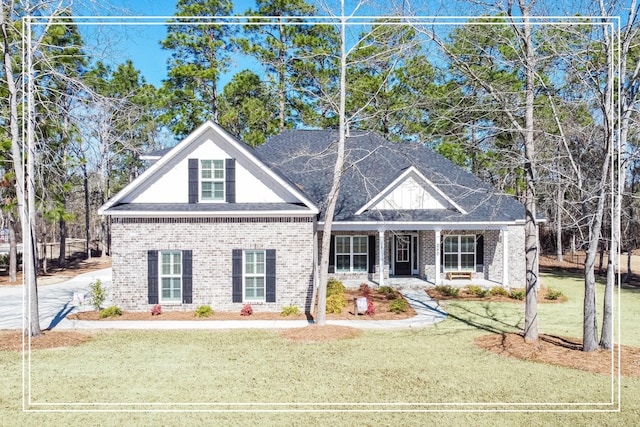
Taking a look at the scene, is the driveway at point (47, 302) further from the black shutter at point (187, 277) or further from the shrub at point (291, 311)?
the shrub at point (291, 311)

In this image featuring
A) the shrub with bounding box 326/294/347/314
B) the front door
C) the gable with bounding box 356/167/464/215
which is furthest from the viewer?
the front door

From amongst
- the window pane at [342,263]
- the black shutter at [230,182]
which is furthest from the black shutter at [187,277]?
the window pane at [342,263]

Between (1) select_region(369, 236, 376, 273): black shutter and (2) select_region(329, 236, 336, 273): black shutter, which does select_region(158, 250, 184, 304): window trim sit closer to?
(2) select_region(329, 236, 336, 273): black shutter

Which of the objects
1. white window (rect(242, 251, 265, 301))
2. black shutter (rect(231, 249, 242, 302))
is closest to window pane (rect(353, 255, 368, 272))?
white window (rect(242, 251, 265, 301))

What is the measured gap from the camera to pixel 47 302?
17.6m

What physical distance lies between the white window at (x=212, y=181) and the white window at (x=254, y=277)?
7.66ft

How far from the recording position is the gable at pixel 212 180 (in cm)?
1530

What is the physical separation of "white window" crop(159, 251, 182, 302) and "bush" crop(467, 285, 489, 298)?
454 inches

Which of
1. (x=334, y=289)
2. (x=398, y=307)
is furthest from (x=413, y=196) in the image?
(x=398, y=307)

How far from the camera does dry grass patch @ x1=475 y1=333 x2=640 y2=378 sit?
9.45 m

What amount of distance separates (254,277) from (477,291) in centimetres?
926

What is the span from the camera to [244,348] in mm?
11062

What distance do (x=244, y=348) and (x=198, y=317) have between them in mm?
3831

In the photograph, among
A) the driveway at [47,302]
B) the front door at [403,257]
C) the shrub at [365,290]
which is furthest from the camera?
the front door at [403,257]
